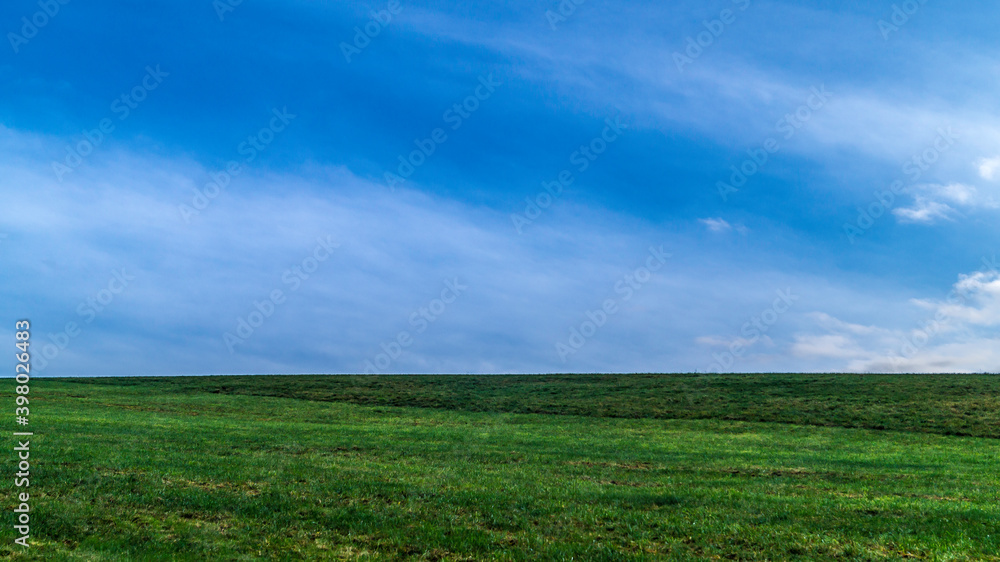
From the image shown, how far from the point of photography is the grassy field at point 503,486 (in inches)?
539

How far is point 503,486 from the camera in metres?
20.5

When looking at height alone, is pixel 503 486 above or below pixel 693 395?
below

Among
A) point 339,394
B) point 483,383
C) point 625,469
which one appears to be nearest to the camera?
point 625,469

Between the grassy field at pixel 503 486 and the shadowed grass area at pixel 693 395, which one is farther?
the shadowed grass area at pixel 693 395

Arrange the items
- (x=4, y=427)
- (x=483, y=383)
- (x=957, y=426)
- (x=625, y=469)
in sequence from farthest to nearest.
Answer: (x=483, y=383)
(x=957, y=426)
(x=4, y=427)
(x=625, y=469)

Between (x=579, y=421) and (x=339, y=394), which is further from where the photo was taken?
(x=339, y=394)

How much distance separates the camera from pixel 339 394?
74188mm

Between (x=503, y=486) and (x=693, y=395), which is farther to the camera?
(x=693, y=395)

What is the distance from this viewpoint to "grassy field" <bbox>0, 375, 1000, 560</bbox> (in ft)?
44.9

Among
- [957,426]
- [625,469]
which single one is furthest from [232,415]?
[957,426]

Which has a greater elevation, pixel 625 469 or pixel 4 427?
pixel 4 427

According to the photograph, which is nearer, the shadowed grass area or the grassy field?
the grassy field

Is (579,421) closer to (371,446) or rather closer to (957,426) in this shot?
(371,446)

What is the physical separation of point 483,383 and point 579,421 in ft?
125
